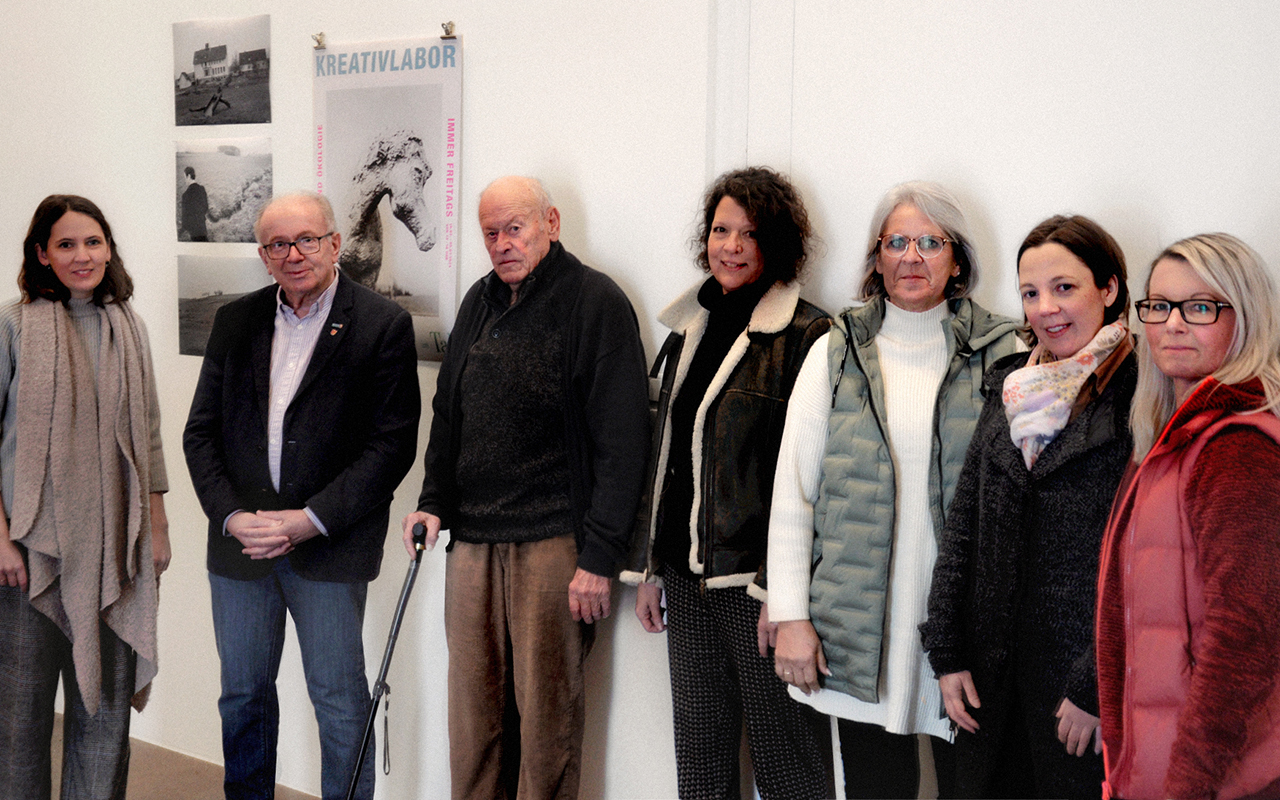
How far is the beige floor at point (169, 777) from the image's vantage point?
3215 mm

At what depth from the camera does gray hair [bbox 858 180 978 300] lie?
1948 millimetres

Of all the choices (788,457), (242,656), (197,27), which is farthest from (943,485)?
(197,27)

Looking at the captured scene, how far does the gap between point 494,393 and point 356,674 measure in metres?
0.83

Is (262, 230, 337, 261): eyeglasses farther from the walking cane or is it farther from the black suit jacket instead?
the walking cane

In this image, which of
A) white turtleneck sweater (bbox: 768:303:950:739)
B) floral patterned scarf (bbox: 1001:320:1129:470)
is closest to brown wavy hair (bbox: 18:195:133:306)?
white turtleneck sweater (bbox: 768:303:950:739)

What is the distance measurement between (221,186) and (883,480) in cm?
248

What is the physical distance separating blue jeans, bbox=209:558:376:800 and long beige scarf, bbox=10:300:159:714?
0.26 metres

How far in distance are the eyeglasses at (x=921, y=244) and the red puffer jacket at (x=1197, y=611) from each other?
24.8 inches

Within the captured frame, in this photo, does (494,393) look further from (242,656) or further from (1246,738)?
(1246,738)

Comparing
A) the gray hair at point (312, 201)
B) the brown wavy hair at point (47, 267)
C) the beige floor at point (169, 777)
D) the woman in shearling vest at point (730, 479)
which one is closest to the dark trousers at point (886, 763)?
the woman in shearling vest at point (730, 479)

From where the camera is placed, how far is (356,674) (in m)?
2.57

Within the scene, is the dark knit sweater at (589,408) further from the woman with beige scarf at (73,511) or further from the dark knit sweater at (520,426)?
the woman with beige scarf at (73,511)

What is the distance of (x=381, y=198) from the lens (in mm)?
2996

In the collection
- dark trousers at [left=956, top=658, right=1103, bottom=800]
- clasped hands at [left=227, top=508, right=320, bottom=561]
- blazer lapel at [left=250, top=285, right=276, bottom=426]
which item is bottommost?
dark trousers at [left=956, top=658, right=1103, bottom=800]
